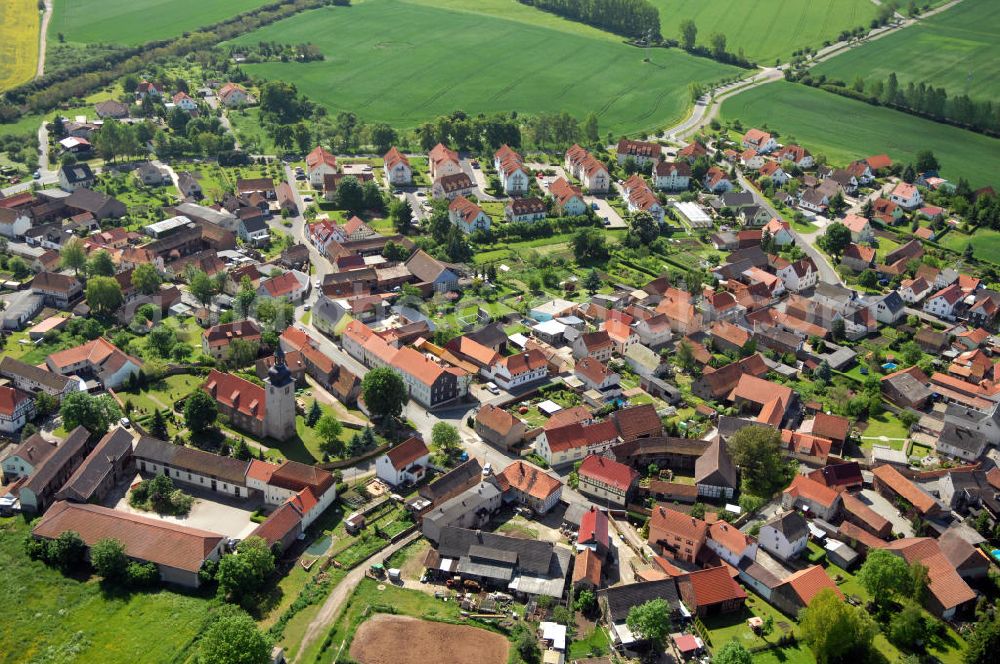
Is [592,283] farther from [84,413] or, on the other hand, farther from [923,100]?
[923,100]

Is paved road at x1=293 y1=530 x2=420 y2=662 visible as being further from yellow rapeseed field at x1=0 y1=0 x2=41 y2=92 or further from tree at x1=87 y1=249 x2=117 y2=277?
yellow rapeseed field at x1=0 y1=0 x2=41 y2=92

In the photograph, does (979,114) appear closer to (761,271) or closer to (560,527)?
(761,271)

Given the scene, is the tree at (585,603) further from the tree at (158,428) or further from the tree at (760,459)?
the tree at (158,428)

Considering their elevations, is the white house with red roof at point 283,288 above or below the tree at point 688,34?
below

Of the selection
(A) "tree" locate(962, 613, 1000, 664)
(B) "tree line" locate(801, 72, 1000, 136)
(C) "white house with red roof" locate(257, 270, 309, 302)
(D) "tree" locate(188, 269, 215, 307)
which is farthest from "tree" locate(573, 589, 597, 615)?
(B) "tree line" locate(801, 72, 1000, 136)

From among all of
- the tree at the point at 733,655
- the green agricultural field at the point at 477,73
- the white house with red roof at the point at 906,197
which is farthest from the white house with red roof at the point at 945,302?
the green agricultural field at the point at 477,73

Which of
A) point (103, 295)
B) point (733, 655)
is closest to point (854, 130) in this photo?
point (103, 295)
